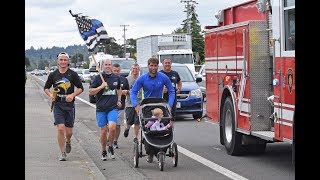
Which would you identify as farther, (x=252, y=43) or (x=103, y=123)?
(x=103, y=123)

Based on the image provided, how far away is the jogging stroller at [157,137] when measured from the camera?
10.7 m

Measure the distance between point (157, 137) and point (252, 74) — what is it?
1.86m

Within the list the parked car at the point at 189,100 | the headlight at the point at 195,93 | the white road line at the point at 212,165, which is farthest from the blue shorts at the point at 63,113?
the headlight at the point at 195,93

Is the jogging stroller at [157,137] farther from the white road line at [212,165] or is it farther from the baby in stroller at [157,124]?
Result: the white road line at [212,165]

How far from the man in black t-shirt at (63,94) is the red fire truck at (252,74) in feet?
9.09

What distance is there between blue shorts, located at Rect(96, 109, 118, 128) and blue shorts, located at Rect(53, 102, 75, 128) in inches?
19.7

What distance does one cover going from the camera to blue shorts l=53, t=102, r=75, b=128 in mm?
11555

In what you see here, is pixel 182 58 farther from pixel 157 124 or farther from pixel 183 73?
pixel 157 124

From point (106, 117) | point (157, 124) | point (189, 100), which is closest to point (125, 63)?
point (189, 100)

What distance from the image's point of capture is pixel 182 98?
19719 millimetres
